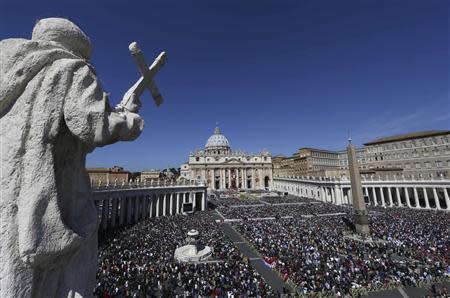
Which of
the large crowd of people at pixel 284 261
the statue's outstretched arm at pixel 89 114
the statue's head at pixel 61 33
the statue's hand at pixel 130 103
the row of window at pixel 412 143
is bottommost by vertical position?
the large crowd of people at pixel 284 261

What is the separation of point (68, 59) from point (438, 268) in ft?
70.6

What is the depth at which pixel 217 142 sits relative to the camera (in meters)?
132

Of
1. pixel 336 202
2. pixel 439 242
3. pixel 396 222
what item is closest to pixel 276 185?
pixel 336 202

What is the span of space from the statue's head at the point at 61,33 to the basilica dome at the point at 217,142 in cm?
12587

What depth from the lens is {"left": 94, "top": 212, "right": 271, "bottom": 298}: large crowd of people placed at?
1305cm

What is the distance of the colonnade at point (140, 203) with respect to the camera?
103 ft

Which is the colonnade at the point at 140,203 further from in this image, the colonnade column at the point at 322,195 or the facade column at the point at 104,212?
the colonnade column at the point at 322,195

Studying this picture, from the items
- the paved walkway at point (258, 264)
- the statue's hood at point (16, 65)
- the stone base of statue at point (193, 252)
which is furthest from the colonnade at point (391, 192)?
the statue's hood at point (16, 65)

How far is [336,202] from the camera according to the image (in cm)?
5434

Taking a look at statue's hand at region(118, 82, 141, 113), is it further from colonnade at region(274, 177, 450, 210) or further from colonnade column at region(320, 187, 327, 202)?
colonnade column at region(320, 187, 327, 202)

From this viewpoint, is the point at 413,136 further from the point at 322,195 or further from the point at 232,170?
the point at 232,170

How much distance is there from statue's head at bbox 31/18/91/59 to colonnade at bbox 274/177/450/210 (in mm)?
55046

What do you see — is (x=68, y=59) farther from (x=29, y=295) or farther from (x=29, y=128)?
(x=29, y=295)

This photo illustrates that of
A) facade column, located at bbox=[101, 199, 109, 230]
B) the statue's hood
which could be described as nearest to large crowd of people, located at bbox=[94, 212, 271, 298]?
facade column, located at bbox=[101, 199, 109, 230]
